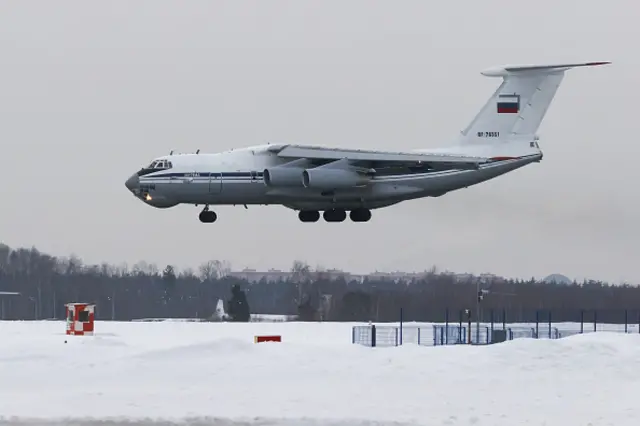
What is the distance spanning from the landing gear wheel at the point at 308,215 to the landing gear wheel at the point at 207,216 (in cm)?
264

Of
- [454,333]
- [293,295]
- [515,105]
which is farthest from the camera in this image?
[293,295]

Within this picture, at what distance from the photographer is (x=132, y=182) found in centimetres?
4084

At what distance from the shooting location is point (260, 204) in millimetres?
41406

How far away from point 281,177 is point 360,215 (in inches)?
126

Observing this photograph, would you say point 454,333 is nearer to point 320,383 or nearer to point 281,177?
point 281,177

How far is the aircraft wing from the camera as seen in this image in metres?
40.9

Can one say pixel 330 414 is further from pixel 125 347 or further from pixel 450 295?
pixel 450 295

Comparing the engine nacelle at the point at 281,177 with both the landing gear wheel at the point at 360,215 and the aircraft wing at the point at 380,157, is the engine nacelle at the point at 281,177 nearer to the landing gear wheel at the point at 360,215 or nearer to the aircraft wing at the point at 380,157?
the aircraft wing at the point at 380,157

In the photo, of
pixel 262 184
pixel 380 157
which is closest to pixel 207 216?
pixel 262 184

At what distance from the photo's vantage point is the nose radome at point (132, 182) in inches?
1603

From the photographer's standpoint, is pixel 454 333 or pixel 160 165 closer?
pixel 454 333

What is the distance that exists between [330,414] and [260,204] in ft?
71.6

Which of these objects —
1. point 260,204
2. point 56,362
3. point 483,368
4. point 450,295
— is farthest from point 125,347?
point 450,295

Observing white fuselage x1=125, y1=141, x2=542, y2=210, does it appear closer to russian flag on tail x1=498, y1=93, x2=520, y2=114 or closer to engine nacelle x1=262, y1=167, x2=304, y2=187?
engine nacelle x1=262, y1=167, x2=304, y2=187
